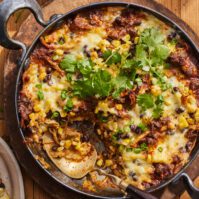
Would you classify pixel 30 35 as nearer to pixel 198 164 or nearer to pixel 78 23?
pixel 78 23

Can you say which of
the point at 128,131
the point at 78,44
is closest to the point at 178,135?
the point at 128,131

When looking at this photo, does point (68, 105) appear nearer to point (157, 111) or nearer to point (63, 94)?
point (63, 94)

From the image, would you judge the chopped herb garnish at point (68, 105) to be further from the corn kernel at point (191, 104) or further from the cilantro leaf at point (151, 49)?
the corn kernel at point (191, 104)

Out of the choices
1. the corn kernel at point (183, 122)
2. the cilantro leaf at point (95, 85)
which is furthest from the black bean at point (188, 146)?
the cilantro leaf at point (95, 85)

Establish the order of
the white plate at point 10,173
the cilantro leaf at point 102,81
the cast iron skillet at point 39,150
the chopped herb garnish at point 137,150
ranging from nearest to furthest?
1. the cast iron skillet at point 39,150
2. the cilantro leaf at point 102,81
3. the chopped herb garnish at point 137,150
4. the white plate at point 10,173

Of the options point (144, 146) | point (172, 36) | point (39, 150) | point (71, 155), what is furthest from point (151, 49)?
point (39, 150)

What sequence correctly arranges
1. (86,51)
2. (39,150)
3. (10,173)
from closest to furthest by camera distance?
(86,51) < (39,150) < (10,173)

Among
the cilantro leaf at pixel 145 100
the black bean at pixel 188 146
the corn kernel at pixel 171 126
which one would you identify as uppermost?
the cilantro leaf at pixel 145 100
